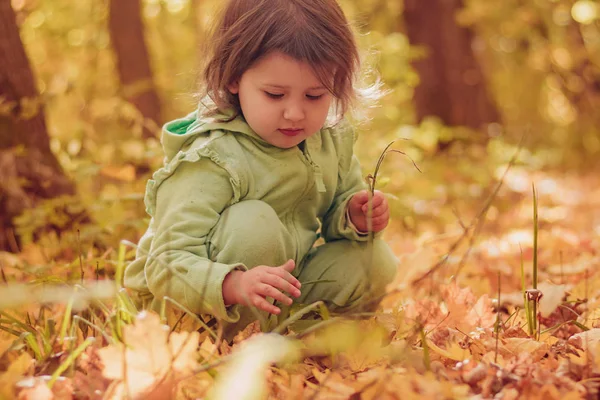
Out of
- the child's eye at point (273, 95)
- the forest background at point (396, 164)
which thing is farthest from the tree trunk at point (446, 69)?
the child's eye at point (273, 95)

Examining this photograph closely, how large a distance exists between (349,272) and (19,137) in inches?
72.5

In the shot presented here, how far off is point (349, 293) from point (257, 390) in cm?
74

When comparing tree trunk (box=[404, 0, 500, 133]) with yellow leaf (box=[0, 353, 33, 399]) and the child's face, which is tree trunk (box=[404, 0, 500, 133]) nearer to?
the child's face

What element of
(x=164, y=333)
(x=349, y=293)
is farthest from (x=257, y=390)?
(x=349, y=293)

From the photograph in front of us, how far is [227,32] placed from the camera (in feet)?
5.85

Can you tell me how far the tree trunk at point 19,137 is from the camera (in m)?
2.82

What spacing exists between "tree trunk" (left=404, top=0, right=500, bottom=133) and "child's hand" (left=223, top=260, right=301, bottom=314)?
640cm

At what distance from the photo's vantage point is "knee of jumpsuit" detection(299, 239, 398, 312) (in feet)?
6.14

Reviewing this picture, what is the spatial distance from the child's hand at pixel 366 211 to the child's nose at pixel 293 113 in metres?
0.33

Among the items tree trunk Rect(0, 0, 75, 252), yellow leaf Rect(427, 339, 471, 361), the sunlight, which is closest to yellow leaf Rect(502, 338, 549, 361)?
yellow leaf Rect(427, 339, 471, 361)

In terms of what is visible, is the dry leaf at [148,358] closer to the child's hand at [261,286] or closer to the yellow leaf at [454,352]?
the child's hand at [261,286]

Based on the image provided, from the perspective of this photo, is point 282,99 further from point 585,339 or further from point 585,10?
point 585,10

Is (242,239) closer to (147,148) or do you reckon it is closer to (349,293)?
(349,293)

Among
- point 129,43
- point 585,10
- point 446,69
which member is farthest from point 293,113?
point 446,69
